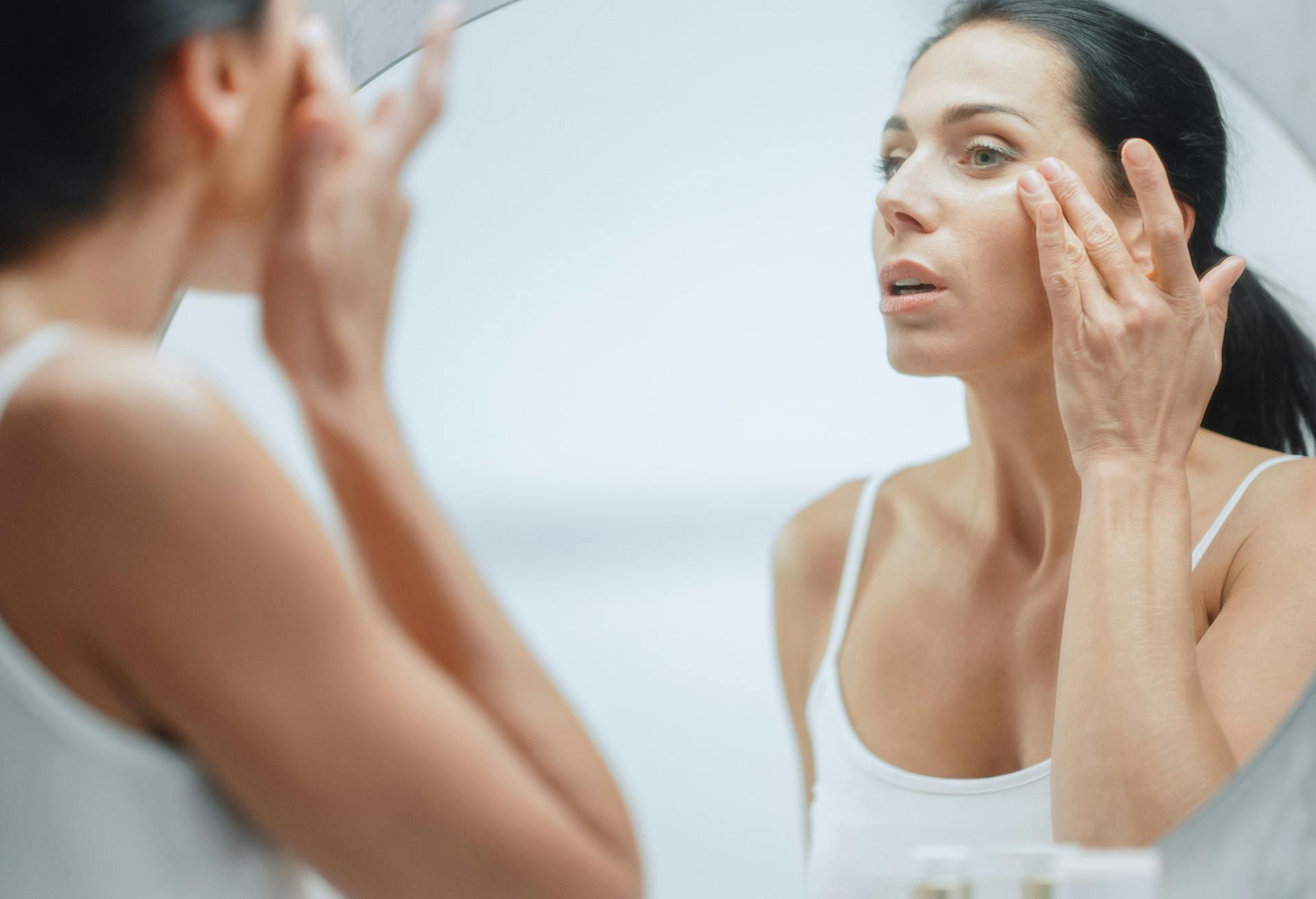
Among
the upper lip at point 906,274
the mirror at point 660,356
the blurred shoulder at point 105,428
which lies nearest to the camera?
the blurred shoulder at point 105,428

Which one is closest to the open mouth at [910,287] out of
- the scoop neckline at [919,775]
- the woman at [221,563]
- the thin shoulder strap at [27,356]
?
the scoop neckline at [919,775]

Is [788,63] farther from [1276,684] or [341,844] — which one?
[341,844]

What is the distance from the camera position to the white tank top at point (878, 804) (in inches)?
24.2

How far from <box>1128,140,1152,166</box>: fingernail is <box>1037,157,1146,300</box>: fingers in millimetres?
28

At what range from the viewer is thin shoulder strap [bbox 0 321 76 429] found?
30 centimetres

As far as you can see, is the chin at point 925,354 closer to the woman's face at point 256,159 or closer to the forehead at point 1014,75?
the forehead at point 1014,75

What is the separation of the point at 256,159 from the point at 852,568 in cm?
51

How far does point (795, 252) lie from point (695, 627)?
0.89 feet

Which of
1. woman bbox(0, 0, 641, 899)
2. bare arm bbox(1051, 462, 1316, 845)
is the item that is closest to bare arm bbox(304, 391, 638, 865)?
woman bbox(0, 0, 641, 899)

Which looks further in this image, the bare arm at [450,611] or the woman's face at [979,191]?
the woman's face at [979,191]

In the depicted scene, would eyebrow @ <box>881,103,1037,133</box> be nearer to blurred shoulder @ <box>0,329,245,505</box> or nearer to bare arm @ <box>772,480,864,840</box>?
bare arm @ <box>772,480,864,840</box>

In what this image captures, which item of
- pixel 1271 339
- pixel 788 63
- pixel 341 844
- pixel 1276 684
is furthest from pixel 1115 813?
pixel 788 63

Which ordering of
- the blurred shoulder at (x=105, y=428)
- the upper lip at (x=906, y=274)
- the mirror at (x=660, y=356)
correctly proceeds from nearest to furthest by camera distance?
the blurred shoulder at (x=105, y=428), the upper lip at (x=906, y=274), the mirror at (x=660, y=356)

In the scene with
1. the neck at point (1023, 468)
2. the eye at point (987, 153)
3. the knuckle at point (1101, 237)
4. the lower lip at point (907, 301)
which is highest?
the eye at point (987, 153)
